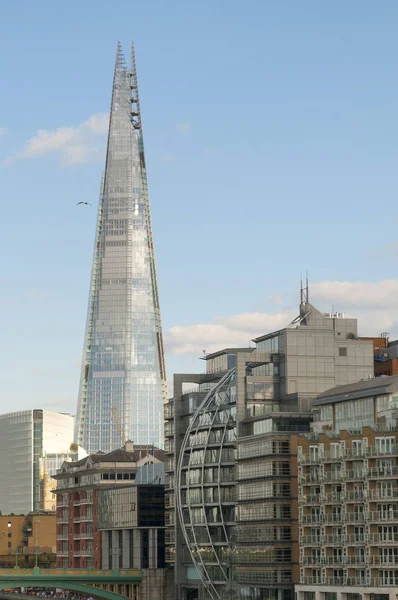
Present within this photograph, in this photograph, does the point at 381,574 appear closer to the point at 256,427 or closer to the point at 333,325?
the point at 256,427

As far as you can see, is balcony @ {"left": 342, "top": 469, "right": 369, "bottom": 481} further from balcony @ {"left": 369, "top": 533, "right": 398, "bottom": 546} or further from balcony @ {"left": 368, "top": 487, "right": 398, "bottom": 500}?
balcony @ {"left": 369, "top": 533, "right": 398, "bottom": 546}

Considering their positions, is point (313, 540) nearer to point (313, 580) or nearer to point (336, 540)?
point (313, 580)

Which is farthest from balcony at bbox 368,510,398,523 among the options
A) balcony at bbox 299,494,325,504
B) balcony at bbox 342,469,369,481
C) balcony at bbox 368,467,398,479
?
balcony at bbox 299,494,325,504

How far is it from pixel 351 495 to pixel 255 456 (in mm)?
18875

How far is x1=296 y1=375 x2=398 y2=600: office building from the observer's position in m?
151

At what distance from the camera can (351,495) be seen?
155 metres

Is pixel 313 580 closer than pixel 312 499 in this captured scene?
Yes

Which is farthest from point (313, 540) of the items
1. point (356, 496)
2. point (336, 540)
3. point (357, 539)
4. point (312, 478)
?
point (356, 496)

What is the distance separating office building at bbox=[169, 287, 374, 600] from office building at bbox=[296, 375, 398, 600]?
13.6 ft

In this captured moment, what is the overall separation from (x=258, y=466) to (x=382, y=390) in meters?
21.0

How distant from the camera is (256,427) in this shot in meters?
176

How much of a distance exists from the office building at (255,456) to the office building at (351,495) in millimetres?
4139

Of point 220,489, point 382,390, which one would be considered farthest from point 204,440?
point 382,390

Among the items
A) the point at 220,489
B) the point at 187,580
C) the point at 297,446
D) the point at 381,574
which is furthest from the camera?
the point at 187,580
